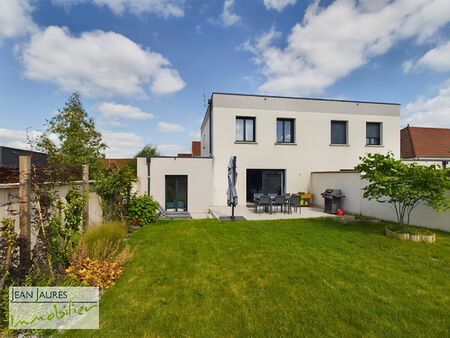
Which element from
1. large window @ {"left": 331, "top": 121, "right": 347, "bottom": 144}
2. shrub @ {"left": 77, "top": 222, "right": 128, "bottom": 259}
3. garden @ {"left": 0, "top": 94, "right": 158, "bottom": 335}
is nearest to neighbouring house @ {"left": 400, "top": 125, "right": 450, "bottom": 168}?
large window @ {"left": 331, "top": 121, "right": 347, "bottom": 144}

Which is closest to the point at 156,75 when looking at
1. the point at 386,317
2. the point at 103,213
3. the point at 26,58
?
the point at 26,58

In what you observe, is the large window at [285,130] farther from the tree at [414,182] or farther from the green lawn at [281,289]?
the green lawn at [281,289]

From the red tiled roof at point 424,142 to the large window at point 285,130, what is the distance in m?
11.2

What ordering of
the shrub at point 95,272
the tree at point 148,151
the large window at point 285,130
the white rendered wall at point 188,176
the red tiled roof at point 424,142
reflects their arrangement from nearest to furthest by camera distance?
the shrub at point 95,272 < the white rendered wall at point 188,176 < the large window at point 285,130 < the red tiled roof at point 424,142 < the tree at point 148,151

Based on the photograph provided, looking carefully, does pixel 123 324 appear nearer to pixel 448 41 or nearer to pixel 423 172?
pixel 423 172

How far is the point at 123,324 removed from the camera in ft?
8.89

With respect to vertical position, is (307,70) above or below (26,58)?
above

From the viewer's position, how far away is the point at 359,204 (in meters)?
9.95

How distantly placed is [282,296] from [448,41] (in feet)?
37.7

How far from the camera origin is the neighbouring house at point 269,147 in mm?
12070

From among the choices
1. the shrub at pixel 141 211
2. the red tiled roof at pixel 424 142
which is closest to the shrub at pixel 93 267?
the shrub at pixel 141 211

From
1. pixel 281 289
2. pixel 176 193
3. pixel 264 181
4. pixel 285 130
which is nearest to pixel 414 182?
pixel 281 289

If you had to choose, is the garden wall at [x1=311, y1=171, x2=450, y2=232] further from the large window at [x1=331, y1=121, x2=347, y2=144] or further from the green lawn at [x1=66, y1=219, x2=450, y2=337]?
the large window at [x1=331, y1=121, x2=347, y2=144]

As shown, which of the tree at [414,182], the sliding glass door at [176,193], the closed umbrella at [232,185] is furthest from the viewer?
the sliding glass door at [176,193]
